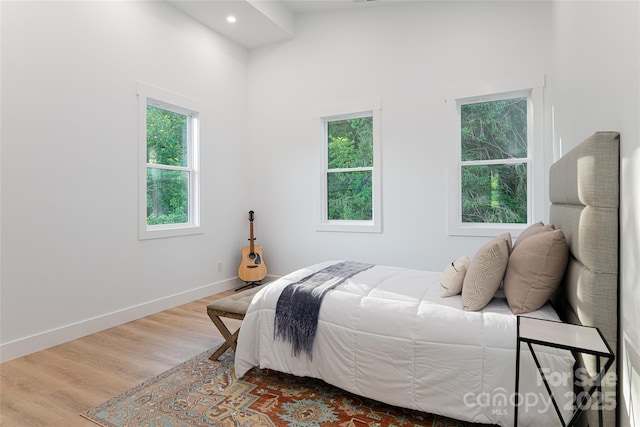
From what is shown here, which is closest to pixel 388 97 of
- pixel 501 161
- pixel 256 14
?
pixel 501 161

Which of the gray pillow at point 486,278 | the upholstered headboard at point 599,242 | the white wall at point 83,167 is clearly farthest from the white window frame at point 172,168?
the upholstered headboard at point 599,242

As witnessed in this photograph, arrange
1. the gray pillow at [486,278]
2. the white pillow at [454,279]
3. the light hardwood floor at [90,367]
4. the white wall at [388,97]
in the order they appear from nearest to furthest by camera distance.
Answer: the gray pillow at [486,278]
the light hardwood floor at [90,367]
the white pillow at [454,279]
the white wall at [388,97]

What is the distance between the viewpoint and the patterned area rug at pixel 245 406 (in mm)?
1767

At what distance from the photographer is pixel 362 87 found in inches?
161

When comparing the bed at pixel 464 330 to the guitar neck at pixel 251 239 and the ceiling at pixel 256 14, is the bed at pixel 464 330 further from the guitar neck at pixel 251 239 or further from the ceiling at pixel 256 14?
the ceiling at pixel 256 14

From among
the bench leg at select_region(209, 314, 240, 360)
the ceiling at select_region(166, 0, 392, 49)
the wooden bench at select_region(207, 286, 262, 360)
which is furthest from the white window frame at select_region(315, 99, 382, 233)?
the bench leg at select_region(209, 314, 240, 360)

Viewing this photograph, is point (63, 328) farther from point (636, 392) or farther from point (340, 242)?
point (636, 392)

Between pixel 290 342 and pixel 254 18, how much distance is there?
368 centimetres

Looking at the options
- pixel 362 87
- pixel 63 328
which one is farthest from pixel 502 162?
pixel 63 328

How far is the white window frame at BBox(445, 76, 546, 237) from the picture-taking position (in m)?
3.28

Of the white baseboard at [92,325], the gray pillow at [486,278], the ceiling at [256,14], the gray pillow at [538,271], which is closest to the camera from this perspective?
the gray pillow at [538,271]

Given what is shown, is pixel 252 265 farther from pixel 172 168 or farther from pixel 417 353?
pixel 417 353

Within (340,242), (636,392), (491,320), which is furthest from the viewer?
(340,242)

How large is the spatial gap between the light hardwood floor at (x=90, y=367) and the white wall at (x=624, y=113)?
2.45 metres
